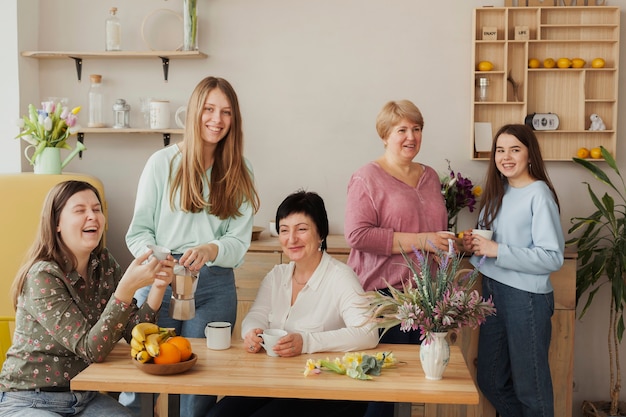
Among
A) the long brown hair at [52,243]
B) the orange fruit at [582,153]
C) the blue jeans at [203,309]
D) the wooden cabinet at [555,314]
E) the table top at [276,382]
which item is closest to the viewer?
the table top at [276,382]

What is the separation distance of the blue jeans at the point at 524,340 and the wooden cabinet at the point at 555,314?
0.29 metres

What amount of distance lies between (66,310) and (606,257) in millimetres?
2674

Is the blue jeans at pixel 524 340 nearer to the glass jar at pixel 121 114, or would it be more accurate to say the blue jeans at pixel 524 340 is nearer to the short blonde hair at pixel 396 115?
the short blonde hair at pixel 396 115

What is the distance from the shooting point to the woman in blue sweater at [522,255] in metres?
3.12

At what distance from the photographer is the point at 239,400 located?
2.35 meters

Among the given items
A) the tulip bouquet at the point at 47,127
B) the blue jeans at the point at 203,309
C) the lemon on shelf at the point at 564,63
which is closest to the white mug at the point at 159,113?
the tulip bouquet at the point at 47,127

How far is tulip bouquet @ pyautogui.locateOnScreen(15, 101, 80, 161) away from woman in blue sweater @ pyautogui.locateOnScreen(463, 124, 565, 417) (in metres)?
2.05

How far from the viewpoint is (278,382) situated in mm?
2025

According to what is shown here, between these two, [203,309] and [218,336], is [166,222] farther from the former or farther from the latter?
[218,336]

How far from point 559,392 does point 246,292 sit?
1.62 meters

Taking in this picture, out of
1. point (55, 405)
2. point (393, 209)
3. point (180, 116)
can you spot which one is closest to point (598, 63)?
point (393, 209)

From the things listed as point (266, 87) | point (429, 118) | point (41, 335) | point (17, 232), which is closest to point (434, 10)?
point (429, 118)

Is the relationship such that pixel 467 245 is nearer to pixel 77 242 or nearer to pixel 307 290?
pixel 307 290

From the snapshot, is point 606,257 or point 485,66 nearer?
point 606,257
